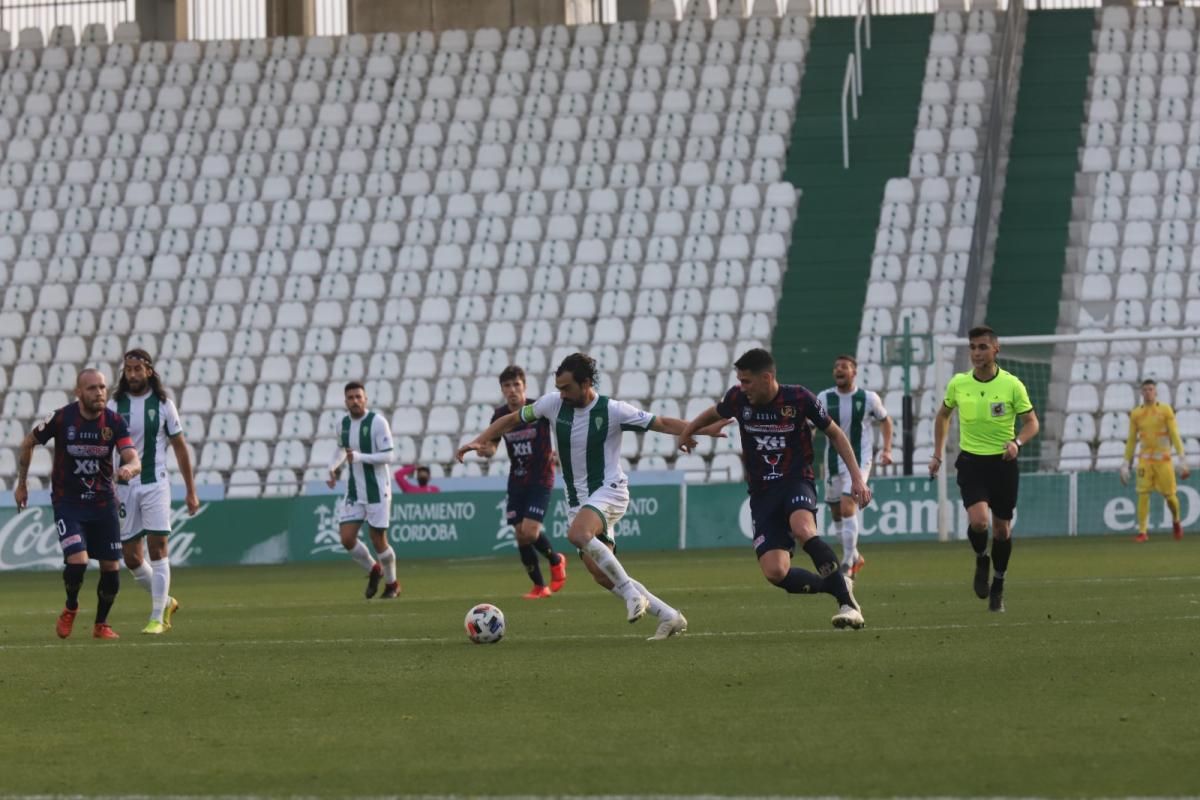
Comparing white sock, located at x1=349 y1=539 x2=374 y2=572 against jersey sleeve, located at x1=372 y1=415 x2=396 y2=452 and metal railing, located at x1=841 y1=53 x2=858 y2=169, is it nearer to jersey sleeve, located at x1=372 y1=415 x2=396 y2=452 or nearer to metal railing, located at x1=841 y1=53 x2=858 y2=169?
jersey sleeve, located at x1=372 y1=415 x2=396 y2=452

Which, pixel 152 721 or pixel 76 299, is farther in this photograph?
pixel 76 299

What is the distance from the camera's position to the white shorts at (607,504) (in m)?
12.8

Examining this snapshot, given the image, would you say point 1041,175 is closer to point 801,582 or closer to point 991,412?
point 991,412

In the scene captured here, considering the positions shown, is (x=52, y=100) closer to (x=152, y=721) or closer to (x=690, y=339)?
(x=690, y=339)

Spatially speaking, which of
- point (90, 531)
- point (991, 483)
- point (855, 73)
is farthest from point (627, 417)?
point (855, 73)

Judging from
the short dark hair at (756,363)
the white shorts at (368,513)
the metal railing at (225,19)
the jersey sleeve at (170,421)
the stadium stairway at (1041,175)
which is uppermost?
the metal railing at (225,19)

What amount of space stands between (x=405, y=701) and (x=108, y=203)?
30337mm

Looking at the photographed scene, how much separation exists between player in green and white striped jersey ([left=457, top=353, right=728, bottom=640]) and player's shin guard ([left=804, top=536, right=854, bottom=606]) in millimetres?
1048

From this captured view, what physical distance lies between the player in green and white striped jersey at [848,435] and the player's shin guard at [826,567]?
5559mm

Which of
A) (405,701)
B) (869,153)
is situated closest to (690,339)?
(869,153)

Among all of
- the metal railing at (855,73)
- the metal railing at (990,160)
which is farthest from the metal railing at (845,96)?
the metal railing at (990,160)

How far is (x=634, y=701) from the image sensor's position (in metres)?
8.73

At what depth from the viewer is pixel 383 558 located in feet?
62.7

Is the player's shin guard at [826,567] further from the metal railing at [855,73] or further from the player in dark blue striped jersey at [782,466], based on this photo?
the metal railing at [855,73]
